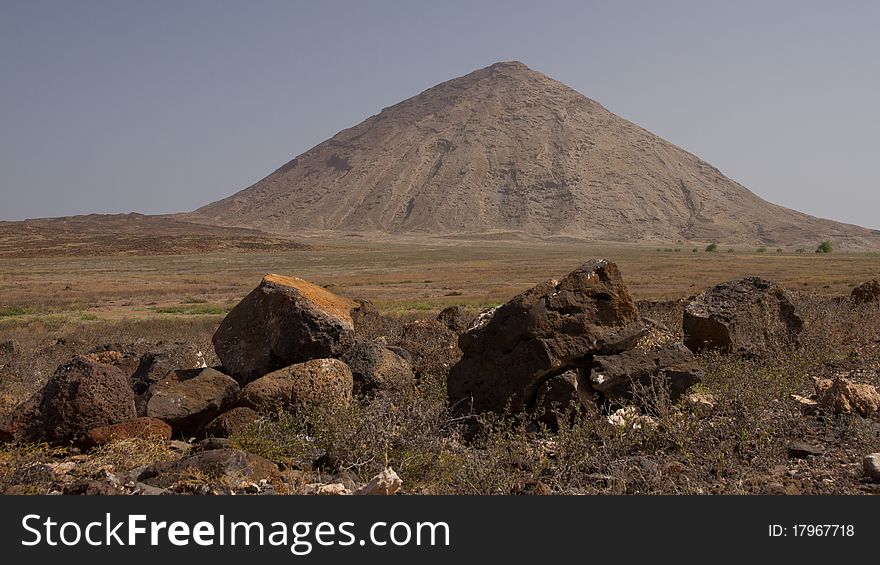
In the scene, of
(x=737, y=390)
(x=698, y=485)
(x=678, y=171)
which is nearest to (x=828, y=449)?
(x=737, y=390)

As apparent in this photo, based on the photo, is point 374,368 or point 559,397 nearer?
Result: point 559,397

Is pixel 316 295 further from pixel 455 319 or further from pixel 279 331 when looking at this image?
pixel 455 319

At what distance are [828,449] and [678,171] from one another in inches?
5568

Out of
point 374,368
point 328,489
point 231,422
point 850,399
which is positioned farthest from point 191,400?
point 850,399

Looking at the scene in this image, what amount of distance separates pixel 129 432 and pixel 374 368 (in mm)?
2338

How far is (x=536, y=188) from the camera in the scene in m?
128

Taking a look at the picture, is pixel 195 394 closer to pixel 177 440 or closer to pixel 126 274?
pixel 177 440

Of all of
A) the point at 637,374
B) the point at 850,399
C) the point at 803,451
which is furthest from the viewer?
the point at 637,374

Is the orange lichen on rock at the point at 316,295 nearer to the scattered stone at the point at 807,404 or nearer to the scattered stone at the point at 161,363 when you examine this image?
the scattered stone at the point at 161,363

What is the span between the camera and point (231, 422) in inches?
246

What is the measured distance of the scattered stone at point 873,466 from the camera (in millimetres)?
4875

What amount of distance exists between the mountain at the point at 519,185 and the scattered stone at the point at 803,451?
108 meters

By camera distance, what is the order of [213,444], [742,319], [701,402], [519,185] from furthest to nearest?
[519,185]
[742,319]
[701,402]
[213,444]

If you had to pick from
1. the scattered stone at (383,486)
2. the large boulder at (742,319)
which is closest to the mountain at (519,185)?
the large boulder at (742,319)
